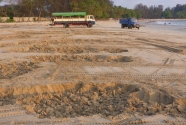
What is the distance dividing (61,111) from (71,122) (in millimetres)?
638

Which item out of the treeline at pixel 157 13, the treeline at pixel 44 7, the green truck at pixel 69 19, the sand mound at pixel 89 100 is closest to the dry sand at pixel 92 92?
the sand mound at pixel 89 100

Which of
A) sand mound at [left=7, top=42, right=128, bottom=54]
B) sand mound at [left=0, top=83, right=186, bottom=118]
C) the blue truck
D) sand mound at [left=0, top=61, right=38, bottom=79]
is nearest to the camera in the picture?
sand mound at [left=0, top=83, right=186, bottom=118]

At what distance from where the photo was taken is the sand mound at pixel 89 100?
484 cm

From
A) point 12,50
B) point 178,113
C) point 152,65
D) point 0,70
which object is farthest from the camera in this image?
point 12,50

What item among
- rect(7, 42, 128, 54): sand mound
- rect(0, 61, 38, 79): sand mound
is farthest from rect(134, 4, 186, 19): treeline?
rect(0, 61, 38, 79): sand mound

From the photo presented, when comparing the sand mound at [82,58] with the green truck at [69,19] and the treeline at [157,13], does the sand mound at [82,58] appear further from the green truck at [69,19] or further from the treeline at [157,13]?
the treeline at [157,13]

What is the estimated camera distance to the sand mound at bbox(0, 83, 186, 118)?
191 inches

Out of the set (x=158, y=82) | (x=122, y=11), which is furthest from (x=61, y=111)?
(x=122, y=11)

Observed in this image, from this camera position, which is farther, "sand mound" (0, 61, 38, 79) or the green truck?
the green truck

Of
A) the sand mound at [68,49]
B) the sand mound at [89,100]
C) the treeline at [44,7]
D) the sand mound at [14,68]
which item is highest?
the treeline at [44,7]

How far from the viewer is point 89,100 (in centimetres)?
552

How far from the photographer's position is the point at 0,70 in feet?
26.5

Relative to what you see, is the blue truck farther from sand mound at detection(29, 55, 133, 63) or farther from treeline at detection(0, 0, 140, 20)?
treeline at detection(0, 0, 140, 20)

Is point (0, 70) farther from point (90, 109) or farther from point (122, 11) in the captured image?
point (122, 11)
